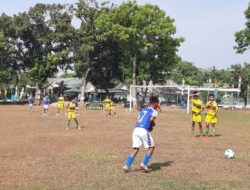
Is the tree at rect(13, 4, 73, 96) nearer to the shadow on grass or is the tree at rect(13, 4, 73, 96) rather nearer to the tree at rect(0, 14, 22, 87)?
the tree at rect(0, 14, 22, 87)

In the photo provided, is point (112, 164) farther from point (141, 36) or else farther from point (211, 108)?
point (141, 36)

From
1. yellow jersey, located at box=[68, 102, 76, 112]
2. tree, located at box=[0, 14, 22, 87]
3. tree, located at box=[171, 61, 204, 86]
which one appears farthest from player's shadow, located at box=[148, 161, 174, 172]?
tree, located at box=[171, 61, 204, 86]

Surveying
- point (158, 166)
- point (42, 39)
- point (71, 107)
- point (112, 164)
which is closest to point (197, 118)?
point (71, 107)

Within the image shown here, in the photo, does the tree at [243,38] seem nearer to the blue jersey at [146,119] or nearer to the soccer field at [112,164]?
the soccer field at [112,164]

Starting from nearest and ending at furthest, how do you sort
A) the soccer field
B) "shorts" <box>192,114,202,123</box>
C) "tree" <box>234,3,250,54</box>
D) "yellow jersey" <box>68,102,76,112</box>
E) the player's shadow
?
the soccer field < the player's shadow < "shorts" <box>192,114,202,123</box> < "yellow jersey" <box>68,102,76,112</box> < "tree" <box>234,3,250,54</box>

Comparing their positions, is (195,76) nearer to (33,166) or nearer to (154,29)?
(154,29)

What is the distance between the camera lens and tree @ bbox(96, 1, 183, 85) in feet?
202

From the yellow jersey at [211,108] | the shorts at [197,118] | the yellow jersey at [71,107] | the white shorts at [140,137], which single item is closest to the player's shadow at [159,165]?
the white shorts at [140,137]

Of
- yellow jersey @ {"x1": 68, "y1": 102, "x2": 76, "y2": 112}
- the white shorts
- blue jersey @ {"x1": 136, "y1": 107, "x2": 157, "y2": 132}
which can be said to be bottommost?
the white shorts

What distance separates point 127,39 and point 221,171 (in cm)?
5082

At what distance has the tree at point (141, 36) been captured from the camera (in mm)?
61625

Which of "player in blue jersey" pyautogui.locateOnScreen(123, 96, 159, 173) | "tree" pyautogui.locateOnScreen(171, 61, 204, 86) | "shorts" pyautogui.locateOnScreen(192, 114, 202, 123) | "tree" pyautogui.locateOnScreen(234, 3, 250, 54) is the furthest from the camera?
"tree" pyautogui.locateOnScreen(171, 61, 204, 86)

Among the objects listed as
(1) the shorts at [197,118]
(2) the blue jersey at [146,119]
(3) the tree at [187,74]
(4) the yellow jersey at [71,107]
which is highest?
(3) the tree at [187,74]

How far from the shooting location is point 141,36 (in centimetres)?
6253
